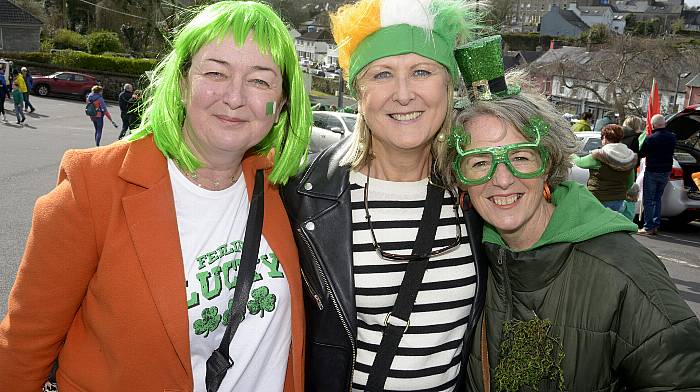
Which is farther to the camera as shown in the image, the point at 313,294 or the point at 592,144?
the point at 592,144

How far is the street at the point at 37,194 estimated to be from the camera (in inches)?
242

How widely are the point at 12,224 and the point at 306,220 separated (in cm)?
599

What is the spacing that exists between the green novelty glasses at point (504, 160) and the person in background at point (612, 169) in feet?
18.3

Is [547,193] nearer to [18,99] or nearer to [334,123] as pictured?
[334,123]

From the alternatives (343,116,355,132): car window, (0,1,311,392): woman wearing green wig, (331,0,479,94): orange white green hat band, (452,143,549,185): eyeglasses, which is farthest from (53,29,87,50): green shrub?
(452,143,549,185): eyeglasses

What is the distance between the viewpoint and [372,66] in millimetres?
2254

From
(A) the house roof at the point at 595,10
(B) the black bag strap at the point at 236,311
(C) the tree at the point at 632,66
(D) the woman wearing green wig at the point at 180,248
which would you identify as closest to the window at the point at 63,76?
(C) the tree at the point at 632,66

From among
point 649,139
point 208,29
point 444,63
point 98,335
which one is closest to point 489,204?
point 444,63

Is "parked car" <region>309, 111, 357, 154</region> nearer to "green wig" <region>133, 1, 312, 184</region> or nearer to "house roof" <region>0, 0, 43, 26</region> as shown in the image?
"green wig" <region>133, 1, 312, 184</region>

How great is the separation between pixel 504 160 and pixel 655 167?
806 cm

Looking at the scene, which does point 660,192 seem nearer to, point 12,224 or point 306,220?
point 306,220

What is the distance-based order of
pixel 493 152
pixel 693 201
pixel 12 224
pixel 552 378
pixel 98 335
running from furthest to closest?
1. pixel 693 201
2. pixel 12 224
3. pixel 493 152
4. pixel 552 378
5. pixel 98 335

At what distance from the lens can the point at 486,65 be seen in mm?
2189

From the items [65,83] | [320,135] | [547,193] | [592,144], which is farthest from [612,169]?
[65,83]
